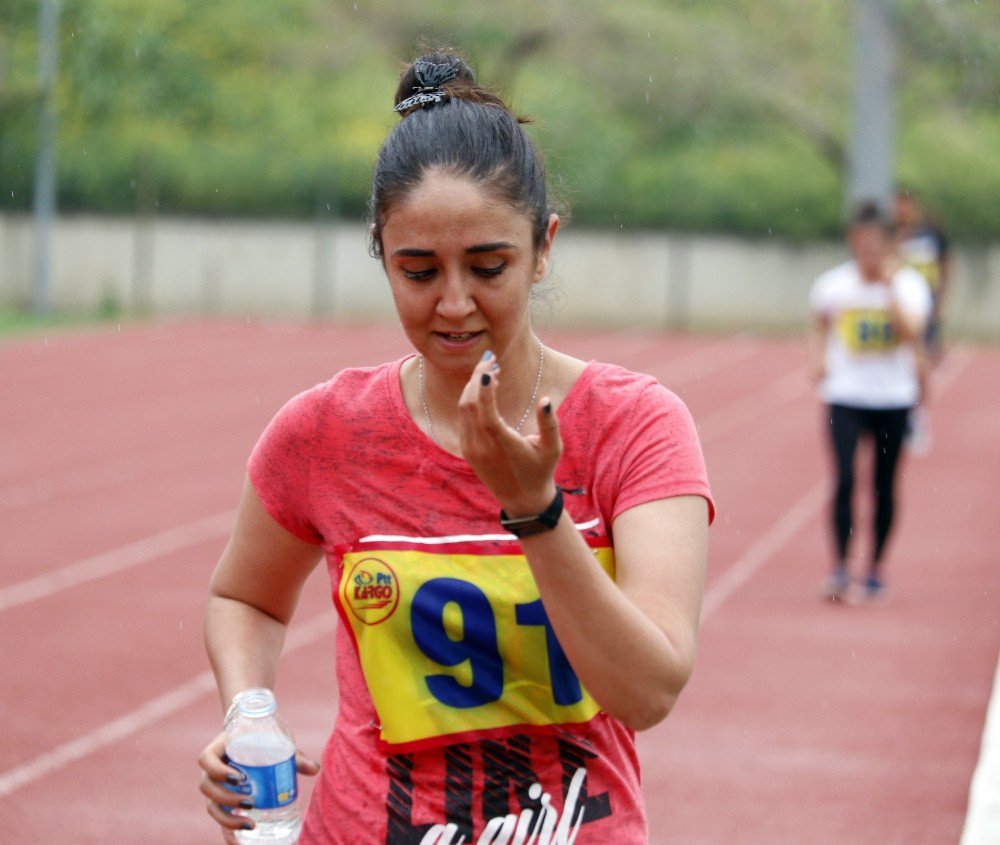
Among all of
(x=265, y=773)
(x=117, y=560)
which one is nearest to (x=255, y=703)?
(x=265, y=773)

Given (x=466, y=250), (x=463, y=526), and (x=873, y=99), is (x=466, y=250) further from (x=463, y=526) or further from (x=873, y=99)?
(x=873, y=99)

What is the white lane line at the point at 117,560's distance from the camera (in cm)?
872

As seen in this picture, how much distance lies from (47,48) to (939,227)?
52.2 feet

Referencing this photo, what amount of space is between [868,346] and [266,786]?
665 cm

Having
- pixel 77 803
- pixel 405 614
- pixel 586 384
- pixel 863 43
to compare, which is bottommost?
pixel 77 803

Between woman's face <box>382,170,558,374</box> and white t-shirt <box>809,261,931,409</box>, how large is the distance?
646cm

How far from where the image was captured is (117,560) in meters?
9.59

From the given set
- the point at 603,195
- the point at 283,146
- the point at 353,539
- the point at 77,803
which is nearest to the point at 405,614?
the point at 353,539

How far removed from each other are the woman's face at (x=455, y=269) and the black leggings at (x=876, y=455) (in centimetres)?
649

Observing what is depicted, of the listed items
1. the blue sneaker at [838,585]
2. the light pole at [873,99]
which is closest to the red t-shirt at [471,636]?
the blue sneaker at [838,585]

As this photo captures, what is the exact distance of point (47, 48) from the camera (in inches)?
1073

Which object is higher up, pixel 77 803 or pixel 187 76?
pixel 187 76

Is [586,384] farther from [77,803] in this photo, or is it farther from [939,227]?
[939,227]

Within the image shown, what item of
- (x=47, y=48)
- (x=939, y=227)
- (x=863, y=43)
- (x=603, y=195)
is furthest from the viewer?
(x=603, y=195)
